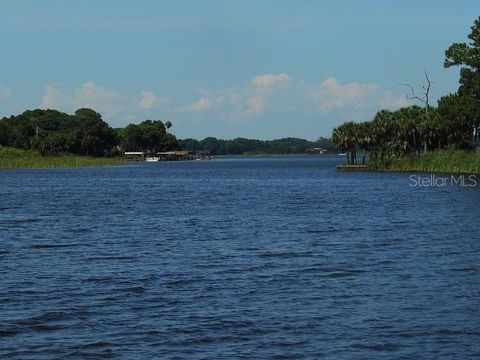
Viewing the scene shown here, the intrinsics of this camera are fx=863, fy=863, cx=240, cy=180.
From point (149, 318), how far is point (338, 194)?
216 ft

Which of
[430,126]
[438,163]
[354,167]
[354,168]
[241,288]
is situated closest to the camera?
[241,288]

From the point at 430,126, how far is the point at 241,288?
379 ft

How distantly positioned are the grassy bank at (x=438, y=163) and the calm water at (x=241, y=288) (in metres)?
63.4

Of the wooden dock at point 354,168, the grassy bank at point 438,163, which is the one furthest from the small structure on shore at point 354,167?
the grassy bank at point 438,163

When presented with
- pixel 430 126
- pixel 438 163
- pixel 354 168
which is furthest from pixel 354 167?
pixel 438 163

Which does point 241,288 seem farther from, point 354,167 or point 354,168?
point 354,167

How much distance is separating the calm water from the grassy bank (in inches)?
2494

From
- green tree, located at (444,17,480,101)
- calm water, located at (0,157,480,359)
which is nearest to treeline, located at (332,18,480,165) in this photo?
green tree, located at (444,17,480,101)

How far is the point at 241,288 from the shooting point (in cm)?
2597

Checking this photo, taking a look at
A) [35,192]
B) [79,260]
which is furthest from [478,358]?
[35,192]

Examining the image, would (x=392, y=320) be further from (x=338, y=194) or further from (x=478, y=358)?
(x=338, y=194)

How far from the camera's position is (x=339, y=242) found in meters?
39.1

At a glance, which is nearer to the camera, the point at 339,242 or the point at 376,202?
the point at 339,242

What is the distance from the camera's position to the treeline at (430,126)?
404ft
